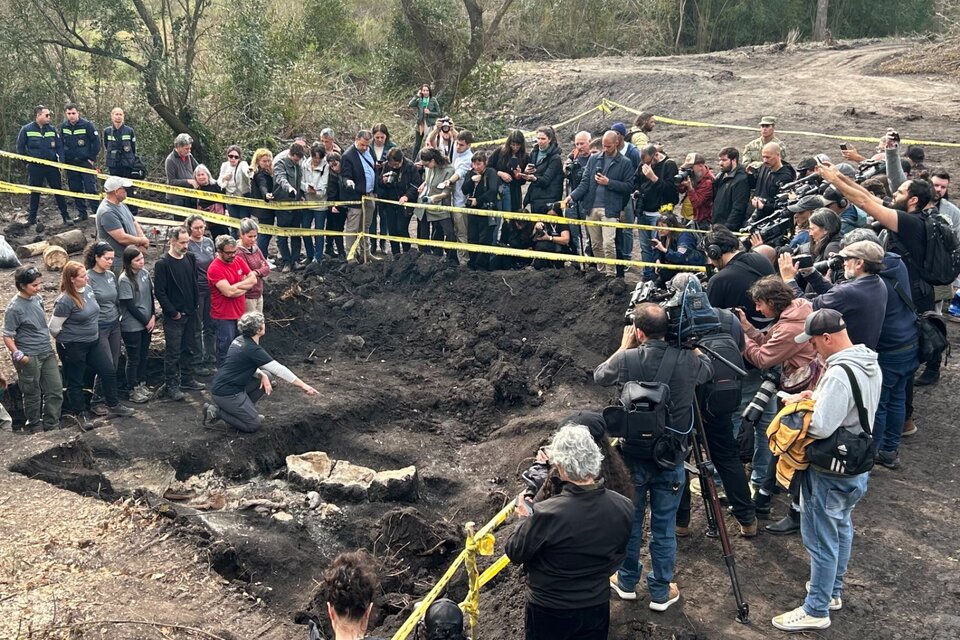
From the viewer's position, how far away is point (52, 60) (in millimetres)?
18953

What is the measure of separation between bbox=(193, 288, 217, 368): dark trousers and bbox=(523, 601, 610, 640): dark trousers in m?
6.67

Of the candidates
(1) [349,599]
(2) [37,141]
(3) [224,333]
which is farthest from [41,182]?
(1) [349,599]

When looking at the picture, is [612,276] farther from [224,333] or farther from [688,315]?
[688,315]

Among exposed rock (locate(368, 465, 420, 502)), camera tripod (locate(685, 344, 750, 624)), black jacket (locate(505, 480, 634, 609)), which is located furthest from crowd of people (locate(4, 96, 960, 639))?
exposed rock (locate(368, 465, 420, 502))

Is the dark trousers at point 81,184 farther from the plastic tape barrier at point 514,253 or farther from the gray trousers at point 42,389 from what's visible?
the gray trousers at point 42,389

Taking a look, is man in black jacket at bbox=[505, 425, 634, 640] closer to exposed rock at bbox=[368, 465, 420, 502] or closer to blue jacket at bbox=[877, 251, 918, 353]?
exposed rock at bbox=[368, 465, 420, 502]

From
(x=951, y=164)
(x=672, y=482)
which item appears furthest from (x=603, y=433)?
(x=951, y=164)

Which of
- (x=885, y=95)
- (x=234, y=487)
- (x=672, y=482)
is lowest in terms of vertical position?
(x=234, y=487)

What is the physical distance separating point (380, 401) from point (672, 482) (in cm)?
498

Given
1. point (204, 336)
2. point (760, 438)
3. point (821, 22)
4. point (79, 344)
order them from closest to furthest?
point (760, 438)
point (79, 344)
point (204, 336)
point (821, 22)

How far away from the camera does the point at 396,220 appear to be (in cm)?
1376

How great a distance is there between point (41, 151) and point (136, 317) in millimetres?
7054

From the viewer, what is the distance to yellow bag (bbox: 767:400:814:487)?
18.9ft

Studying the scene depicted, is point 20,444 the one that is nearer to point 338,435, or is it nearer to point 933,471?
point 338,435
